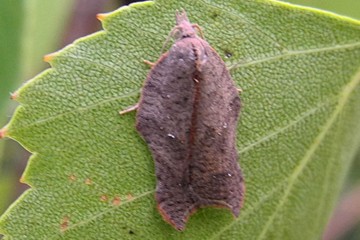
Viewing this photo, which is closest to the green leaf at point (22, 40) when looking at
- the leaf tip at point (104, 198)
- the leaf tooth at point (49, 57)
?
the leaf tooth at point (49, 57)

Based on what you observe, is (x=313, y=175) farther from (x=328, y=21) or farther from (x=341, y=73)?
(x=328, y=21)

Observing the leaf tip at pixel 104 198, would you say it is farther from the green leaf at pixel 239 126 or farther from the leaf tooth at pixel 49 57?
the leaf tooth at pixel 49 57

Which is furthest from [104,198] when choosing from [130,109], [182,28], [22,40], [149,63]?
[22,40]

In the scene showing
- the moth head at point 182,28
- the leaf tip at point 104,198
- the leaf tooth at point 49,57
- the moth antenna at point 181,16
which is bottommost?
the leaf tip at point 104,198

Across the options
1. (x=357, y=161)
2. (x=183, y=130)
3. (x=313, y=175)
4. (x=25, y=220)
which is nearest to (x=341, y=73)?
(x=313, y=175)

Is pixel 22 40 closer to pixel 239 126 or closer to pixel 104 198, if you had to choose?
pixel 104 198

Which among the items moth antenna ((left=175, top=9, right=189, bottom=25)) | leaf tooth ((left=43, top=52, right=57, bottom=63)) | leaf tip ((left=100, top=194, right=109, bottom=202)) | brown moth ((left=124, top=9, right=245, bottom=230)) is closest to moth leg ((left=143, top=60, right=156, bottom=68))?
brown moth ((left=124, top=9, right=245, bottom=230))
